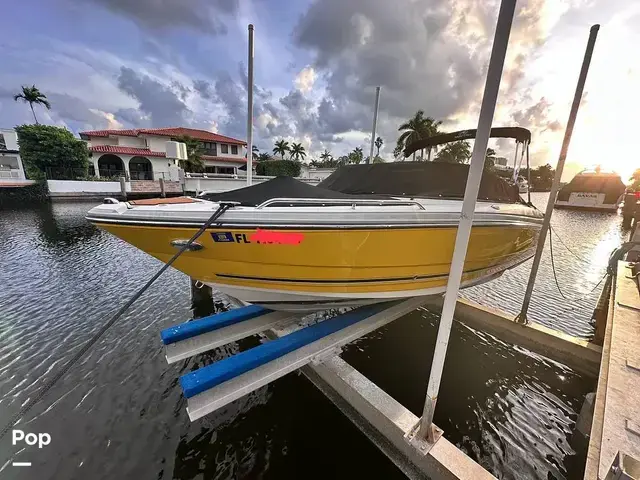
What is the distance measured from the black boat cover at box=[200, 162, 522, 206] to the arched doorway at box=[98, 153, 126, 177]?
27195 mm

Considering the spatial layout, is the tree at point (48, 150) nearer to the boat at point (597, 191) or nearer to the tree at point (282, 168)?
the tree at point (282, 168)

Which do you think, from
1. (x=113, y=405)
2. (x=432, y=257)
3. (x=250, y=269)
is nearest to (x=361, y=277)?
(x=432, y=257)

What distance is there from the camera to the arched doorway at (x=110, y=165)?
23.9m

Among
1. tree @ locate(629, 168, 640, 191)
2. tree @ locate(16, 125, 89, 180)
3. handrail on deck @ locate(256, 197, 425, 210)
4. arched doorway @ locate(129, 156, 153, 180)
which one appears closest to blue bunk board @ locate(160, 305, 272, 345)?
handrail on deck @ locate(256, 197, 425, 210)

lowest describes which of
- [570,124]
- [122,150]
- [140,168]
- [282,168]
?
[140,168]

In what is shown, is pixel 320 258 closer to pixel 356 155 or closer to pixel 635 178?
pixel 356 155

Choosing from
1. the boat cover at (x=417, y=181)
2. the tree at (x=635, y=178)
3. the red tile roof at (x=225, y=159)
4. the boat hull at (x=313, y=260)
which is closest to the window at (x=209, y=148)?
the red tile roof at (x=225, y=159)

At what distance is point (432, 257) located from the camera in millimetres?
2592

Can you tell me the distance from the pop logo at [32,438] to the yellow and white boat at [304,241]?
202 centimetres

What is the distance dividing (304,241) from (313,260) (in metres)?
0.20

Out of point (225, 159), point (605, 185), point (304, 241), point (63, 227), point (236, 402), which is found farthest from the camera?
point (225, 159)

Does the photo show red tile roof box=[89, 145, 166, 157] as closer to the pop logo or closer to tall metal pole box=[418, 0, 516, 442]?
the pop logo

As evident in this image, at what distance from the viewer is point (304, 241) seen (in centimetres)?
230

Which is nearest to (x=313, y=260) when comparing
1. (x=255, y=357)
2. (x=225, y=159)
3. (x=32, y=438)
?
(x=255, y=357)
